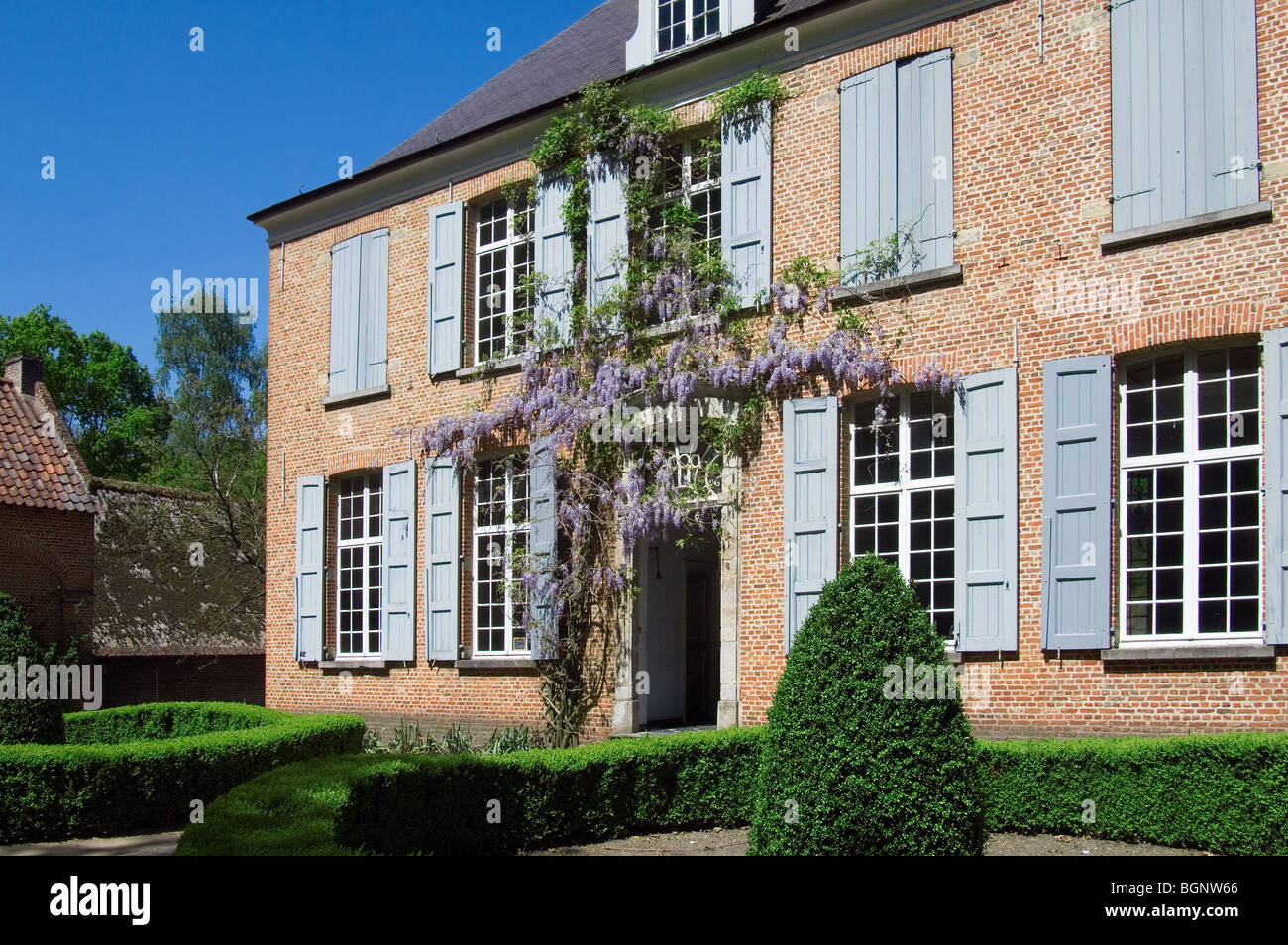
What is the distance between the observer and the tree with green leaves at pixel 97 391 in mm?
37812

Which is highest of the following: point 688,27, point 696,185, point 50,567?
Result: point 688,27

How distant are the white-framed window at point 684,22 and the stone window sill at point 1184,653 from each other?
7628 millimetres

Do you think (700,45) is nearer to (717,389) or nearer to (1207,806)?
(717,389)

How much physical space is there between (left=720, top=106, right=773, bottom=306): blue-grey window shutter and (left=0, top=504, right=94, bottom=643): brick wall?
11.8 meters

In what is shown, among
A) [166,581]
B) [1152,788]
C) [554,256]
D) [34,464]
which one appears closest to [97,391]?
[166,581]

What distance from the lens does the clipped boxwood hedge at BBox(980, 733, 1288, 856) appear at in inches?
321

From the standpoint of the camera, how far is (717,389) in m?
12.4

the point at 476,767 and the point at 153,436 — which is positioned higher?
the point at 153,436

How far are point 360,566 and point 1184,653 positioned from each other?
34.6ft

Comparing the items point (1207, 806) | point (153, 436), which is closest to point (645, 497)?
point (1207, 806)

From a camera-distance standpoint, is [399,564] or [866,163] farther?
[399,564]

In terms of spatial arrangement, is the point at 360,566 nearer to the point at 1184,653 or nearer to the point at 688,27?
the point at 688,27

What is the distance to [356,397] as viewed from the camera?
1639 cm
